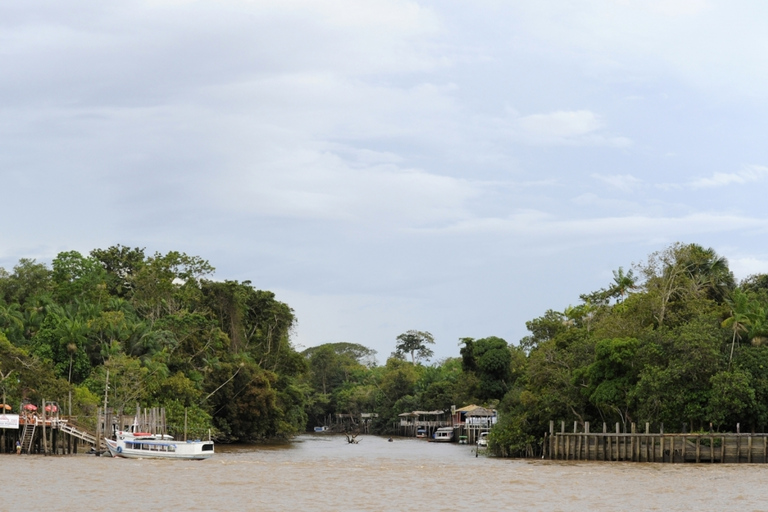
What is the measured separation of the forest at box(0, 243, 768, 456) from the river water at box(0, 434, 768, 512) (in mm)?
5396

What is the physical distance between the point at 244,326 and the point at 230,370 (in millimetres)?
12131

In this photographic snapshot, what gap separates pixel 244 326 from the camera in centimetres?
9431

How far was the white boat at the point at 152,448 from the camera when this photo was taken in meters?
52.3

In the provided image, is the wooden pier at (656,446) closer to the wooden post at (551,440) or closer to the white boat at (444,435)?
the wooden post at (551,440)

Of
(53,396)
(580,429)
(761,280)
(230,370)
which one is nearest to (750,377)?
(580,429)

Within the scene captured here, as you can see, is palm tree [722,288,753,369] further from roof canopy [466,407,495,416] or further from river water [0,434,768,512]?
roof canopy [466,407,495,416]

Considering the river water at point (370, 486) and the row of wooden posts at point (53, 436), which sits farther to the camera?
the row of wooden posts at point (53, 436)

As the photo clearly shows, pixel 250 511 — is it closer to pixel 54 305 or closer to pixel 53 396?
pixel 53 396

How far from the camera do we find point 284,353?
312ft

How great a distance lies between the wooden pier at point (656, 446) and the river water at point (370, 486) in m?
1.73

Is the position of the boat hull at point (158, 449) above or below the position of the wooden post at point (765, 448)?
below

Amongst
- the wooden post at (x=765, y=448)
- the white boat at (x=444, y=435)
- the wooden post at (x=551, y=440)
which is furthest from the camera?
the white boat at (x=444, y=435)

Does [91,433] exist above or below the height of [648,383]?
below

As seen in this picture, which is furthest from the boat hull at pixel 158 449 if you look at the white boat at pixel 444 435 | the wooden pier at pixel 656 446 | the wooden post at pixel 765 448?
the white boat at pixel 444 435
